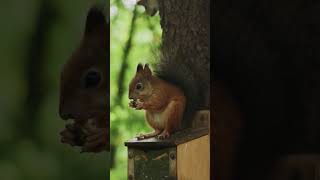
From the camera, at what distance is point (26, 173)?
2174 millimetres

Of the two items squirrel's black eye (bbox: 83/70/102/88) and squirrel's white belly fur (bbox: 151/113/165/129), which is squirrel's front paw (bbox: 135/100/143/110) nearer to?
squirrel's white belly fur (bbox: 151/113/165/129)

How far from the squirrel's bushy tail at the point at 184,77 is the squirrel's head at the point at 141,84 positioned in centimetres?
4

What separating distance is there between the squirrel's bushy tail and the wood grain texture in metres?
0.09

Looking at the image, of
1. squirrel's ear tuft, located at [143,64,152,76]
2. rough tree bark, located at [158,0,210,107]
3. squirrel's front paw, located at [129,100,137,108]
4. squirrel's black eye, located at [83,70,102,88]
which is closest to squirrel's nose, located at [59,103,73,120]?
squirrel's black eye, located at [83,70,102,88]

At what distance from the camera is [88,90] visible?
2146 millimetres

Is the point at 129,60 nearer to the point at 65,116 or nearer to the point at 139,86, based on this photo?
the point at 139,86

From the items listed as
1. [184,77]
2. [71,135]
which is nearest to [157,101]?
[184,77]

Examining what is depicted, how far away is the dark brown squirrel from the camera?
212 centimetres

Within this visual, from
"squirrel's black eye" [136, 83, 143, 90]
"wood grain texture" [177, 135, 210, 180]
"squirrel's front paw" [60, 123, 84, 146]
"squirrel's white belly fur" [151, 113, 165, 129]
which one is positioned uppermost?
"squirrel's black eye" [136, 83, 143, 90]

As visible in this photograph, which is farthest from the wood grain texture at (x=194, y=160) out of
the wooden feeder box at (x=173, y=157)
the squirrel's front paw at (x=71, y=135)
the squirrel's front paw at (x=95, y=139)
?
the squirrel's front paw at (x=71, y=135)

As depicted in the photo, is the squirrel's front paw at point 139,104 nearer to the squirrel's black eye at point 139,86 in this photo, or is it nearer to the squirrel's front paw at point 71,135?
the squirrel's black eye at point 139,86
